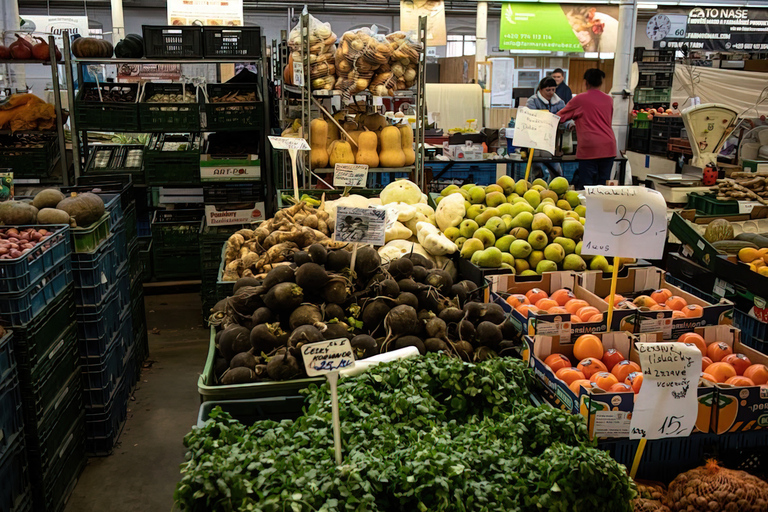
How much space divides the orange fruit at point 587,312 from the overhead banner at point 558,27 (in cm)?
982

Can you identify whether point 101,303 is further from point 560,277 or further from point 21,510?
point 560,277

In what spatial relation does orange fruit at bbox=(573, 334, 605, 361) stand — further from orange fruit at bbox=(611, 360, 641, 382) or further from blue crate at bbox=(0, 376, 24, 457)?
blue crate at bbox=(0, 376, 24, 457)

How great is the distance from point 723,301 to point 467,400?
Result: 4.54 ft

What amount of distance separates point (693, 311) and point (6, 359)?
2702 millimetres

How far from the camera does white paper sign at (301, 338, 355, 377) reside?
1.58m

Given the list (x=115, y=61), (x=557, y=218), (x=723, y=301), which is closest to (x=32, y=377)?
(x=557, y=218)

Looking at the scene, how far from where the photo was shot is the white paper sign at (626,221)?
2.34 m

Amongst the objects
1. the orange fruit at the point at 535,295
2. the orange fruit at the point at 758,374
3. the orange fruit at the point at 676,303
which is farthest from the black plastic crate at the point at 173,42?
→ the orange fruit at the point at 758,374

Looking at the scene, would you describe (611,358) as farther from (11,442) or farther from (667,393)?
(11,442)

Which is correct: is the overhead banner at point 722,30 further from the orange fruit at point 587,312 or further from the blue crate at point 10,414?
the blue crate at point 10,414

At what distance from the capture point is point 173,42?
5859mm

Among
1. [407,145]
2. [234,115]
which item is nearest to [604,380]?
[407,145]

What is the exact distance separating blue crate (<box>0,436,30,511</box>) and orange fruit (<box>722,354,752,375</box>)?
2.70 meters

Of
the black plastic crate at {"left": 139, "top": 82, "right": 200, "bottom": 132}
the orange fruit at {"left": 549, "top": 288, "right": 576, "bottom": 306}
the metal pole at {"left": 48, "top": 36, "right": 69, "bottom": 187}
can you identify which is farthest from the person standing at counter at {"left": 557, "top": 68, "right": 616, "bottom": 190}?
the metal pole at {"left": 48, "top": 36, "right": 69, "bottom": 187}
